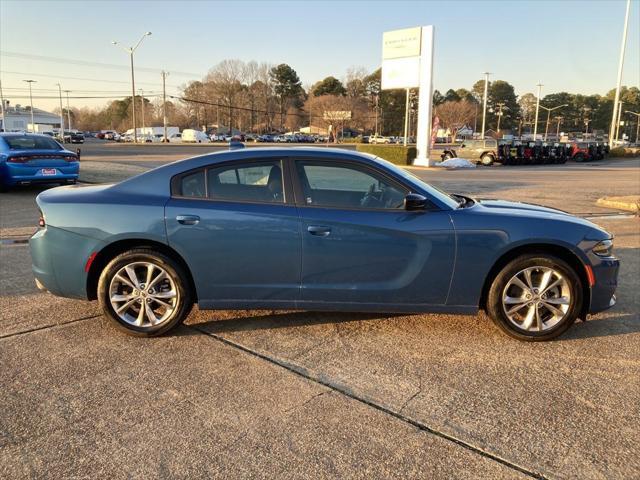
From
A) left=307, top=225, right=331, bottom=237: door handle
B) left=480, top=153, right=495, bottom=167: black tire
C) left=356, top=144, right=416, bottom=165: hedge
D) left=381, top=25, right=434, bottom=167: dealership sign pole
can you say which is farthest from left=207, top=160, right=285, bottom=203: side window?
left=480, top=153, right=495, bottom=167: black tire

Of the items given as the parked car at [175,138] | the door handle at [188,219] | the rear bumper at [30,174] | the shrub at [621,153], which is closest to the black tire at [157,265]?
the door handle at [188,219]

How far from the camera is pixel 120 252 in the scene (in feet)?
13.1

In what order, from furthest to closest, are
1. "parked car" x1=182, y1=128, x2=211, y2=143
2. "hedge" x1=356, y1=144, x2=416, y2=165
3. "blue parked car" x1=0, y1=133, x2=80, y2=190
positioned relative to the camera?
"parked car" x1=182, y1=128, x2=211, y2=143
"hedge" x1=356, y1=144, x2=416, y2=165
"blue parked car" x1=0, y1=133, x2=80, y2=190

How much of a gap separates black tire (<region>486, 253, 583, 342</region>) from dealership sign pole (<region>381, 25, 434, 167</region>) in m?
28.0

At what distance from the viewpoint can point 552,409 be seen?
9.81ft

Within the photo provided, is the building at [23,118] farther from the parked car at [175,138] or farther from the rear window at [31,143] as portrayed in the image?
the rear window at [31,143]

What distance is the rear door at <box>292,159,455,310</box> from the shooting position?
3771 mm

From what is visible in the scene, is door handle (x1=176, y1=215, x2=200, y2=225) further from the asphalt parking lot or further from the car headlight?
the car headlight

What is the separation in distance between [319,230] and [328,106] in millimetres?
92952

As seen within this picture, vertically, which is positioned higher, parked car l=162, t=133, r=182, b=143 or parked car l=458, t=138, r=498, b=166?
parked car l=162, t=133, r=182, b=143

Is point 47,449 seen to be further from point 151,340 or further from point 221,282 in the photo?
point 221,282

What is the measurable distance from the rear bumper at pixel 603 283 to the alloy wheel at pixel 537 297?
0.24m

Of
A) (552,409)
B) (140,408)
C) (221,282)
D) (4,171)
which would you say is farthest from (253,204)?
(4,171)

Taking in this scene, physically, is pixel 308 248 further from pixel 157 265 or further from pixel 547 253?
pixel 547 253
